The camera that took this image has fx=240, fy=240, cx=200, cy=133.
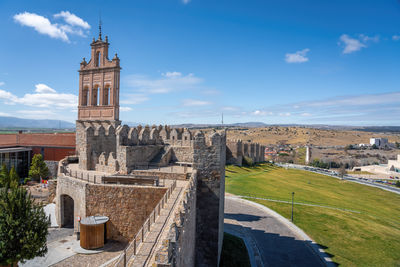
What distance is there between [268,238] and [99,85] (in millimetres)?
20871

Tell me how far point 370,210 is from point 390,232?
10442mm

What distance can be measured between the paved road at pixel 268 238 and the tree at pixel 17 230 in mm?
11687

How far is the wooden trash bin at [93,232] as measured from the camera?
13234mm

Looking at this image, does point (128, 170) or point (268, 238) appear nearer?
point (128, 170)

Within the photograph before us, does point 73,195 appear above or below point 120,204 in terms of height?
below

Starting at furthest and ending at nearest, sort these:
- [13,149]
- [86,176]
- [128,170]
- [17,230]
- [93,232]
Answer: [13,149]
[128,170]
[86,176]
[93,232]
[17,230]

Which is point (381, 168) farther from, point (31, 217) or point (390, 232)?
point (31, 217)

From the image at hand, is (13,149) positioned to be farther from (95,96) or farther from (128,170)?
(128,170)

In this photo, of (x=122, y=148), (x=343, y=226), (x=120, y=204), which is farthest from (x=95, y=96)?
(x=343, y=226)

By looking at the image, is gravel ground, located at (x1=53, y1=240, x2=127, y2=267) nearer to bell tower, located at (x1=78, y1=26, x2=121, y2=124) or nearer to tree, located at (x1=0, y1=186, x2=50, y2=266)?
tree, located at (x1=0, y1=186, x2=50, y2=266)

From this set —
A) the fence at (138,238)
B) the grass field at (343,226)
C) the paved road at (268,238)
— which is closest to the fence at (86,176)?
the fence at (138,238)

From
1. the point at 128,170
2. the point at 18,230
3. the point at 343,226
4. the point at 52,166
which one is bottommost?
the point at 343,226

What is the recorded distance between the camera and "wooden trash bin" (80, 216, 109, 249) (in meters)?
13.2

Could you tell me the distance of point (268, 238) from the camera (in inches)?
714
